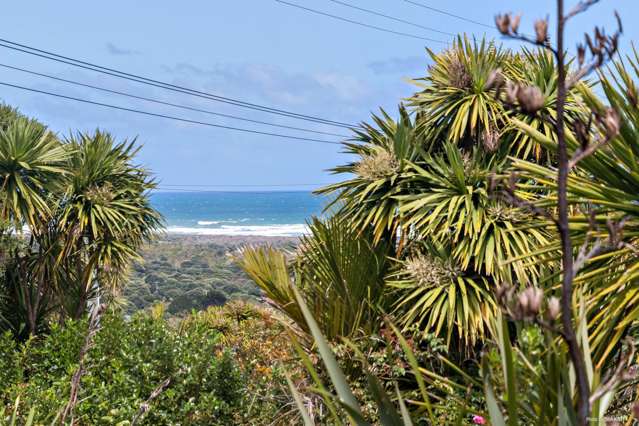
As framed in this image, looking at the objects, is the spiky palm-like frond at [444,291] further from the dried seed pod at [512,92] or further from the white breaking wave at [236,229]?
the white breaking wave at [236,229]

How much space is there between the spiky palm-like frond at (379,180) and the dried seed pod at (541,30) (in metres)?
4.53

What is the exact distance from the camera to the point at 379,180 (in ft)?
19.2

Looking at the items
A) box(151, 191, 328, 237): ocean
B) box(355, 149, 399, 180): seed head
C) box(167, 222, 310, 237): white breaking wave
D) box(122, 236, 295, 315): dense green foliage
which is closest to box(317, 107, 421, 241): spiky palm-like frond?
box(355, 149, 399, 180): seed head

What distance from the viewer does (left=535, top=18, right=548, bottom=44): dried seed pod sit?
3.58 feet

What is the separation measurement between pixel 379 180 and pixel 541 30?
4.76m

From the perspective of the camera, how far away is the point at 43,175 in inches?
386

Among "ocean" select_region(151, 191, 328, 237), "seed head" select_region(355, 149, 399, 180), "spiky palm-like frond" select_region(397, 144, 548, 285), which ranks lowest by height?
"ocean" select_region(151, 191, 328, 237)

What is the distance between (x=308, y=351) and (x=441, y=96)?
2.85m

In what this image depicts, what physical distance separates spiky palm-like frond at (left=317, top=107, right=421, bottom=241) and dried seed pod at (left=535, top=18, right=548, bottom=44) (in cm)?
453

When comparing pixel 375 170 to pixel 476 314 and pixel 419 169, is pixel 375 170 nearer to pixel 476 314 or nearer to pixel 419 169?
pixel 419 169

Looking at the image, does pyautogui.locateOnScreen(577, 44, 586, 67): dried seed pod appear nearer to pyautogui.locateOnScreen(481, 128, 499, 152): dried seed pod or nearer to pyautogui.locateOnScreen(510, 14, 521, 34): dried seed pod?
pyautogui.locateOnScreen(510, 14, 521, 34): dried seed pod

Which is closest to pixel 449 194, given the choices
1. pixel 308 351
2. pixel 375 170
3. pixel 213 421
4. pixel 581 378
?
pixel 375 170

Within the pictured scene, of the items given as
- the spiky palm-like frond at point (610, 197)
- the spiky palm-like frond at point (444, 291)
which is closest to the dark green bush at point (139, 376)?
the spiky palm-like frond at point (444, 291)

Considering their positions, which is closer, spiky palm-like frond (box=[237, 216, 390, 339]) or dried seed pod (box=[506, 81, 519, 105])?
dried seed pod (box=[506, 81, 519, 105])
